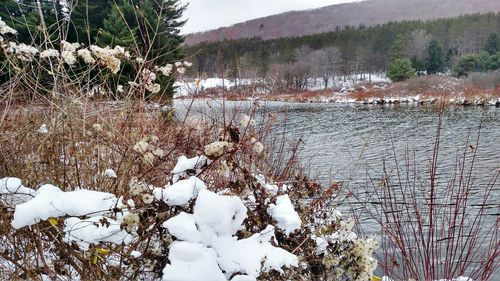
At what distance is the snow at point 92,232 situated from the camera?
1.56 meters

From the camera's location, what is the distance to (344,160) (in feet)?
33.1

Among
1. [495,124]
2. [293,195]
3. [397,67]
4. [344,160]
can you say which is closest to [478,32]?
[397,67]

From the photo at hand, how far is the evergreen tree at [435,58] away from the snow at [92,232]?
65.0 meters

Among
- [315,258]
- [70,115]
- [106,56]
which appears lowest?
[315,258]

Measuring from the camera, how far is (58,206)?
1515 millimetres

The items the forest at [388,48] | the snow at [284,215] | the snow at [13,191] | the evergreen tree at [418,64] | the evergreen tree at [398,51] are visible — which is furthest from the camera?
the evergreen tree at [398,51]

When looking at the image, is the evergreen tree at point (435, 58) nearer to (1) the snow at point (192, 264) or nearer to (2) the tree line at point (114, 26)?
(2) the tree line at point (114, 26)

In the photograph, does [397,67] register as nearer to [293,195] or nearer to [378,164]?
[378,164]

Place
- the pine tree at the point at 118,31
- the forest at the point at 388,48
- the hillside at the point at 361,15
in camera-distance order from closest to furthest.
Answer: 1. the pine tree at the point at 118,31
2. the forest at the point at 388,48
3. the hillside at the point at 361,15

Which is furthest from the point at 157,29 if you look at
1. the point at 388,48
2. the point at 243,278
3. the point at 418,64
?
the point at 388,48

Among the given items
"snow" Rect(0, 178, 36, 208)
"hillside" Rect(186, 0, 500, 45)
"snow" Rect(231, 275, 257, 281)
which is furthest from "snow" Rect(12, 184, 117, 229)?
"hillside" Rect(186, 0, 500, 45)

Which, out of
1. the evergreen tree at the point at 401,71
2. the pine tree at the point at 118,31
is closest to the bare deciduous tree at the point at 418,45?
the evergreen tree at the point at 401,71

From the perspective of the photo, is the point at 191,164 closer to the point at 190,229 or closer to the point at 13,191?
the point at 190,229

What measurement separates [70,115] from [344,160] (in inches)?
325
